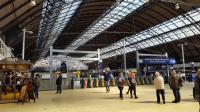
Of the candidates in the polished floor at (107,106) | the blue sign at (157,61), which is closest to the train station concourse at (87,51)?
the blue sign at (157,61)

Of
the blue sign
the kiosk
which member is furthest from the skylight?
the blue sign

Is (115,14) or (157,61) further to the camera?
(115,14)

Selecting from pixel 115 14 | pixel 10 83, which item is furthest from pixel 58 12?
pixel 10 83

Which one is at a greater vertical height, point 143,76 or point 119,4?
point 119,4

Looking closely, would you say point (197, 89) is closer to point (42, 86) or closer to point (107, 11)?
point (42, 86)

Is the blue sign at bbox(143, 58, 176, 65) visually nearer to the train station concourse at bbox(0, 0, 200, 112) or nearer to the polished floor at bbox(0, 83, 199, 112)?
the train station concourse at bbox(0, 0, 200, 112)

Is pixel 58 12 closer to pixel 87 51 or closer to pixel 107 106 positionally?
pixel 87 51

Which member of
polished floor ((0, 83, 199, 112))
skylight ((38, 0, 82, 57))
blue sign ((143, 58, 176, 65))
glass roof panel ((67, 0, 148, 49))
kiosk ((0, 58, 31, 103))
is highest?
glass roof panel ((67, 0, 148, 49))

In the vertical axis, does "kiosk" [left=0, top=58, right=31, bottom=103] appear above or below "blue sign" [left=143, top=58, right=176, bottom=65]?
below

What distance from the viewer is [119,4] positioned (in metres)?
36.2

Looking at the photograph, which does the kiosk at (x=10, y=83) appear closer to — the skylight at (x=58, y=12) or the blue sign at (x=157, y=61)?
the skylight at (x=58, y=12)

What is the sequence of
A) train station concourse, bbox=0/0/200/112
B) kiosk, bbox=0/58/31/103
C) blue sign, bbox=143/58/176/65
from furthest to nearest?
1. blue sign, bbox=143/58/176/65
2. train station concourse, bbox=0/0/200/112
3. kiosk, bbox=0/58/31/103

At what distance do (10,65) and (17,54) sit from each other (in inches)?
1245

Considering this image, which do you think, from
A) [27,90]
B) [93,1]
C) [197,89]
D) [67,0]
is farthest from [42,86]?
[197,89]
